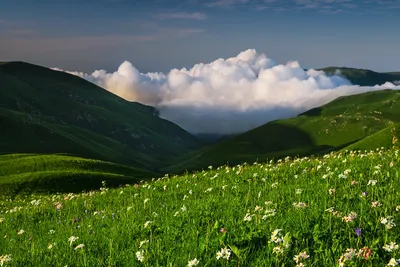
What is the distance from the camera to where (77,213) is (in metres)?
13.8

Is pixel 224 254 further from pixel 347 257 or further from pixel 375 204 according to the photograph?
pixel 375 204

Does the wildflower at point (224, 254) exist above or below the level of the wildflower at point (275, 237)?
below

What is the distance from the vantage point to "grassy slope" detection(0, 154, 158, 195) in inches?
2420

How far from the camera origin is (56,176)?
65.6m

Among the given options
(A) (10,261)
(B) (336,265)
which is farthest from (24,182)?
(B) (336,265)

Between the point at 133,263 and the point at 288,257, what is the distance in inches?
87.3

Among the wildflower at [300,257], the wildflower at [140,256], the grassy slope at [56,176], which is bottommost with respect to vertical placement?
the grassy slope at [56,176]

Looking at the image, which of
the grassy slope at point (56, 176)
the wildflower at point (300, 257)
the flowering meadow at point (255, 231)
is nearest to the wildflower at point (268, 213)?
the flowering meadow at point (255, 231)

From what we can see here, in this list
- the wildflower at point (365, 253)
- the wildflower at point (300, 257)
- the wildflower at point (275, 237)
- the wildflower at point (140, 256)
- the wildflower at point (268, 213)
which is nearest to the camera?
the wildflower at point (365, 253)

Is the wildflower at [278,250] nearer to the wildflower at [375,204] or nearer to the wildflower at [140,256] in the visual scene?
the wildflower at [140,256]

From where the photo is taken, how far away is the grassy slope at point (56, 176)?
61.5 metres

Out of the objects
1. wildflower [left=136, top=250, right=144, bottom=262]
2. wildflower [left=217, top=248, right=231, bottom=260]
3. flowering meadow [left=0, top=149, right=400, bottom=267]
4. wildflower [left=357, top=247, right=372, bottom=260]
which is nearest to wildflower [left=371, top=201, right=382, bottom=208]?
flowering meadow [left=0, top=149, right=400, bottom=267]

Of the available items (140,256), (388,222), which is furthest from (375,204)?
(140,256)

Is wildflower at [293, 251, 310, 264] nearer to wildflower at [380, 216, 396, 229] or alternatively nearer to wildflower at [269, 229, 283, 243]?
wildflower at [269, 229, 283, 243]
